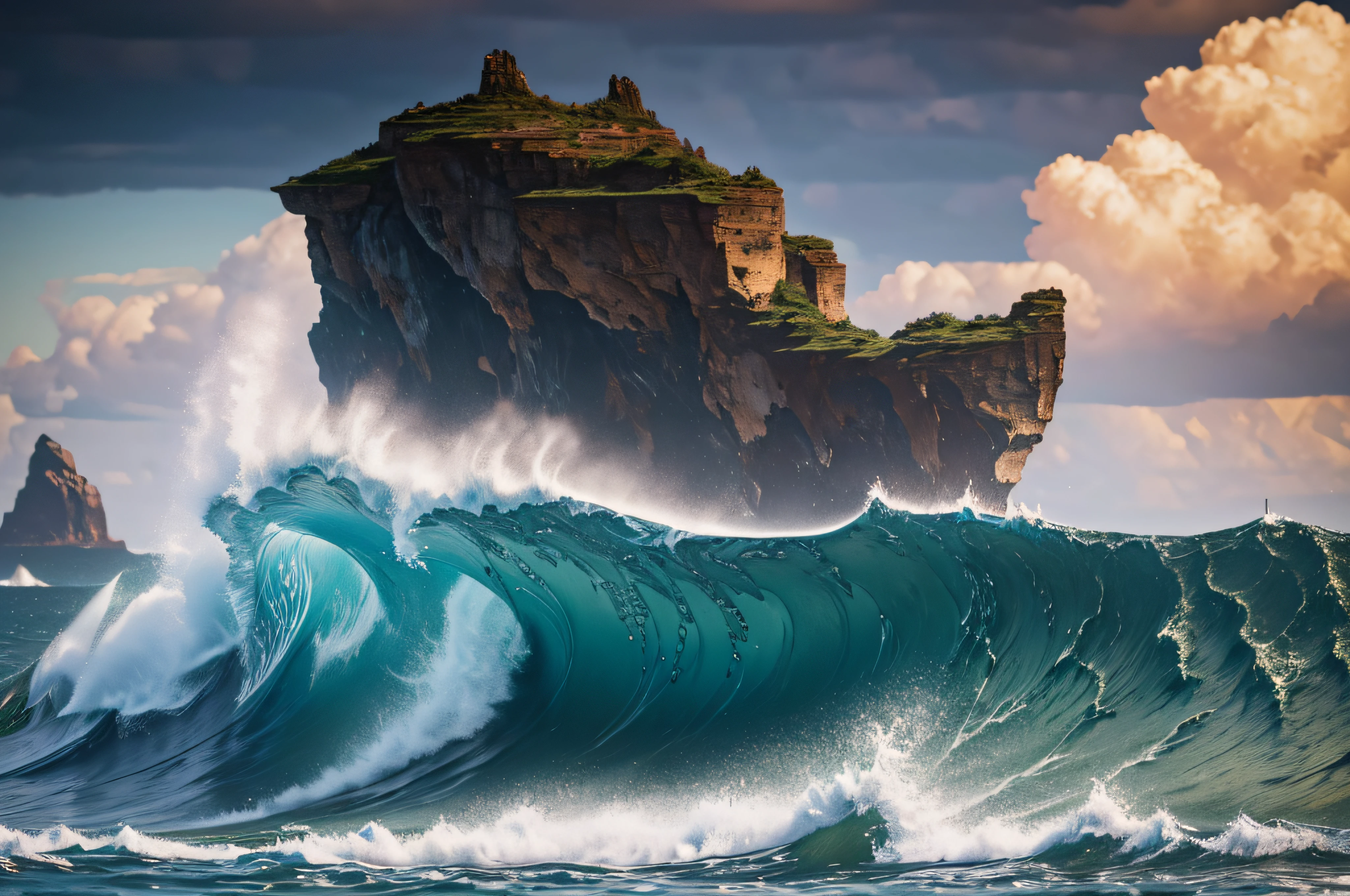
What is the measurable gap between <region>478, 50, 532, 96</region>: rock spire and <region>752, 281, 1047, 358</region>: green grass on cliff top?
588 inches

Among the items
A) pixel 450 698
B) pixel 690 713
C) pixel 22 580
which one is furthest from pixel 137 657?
pixel 22 580

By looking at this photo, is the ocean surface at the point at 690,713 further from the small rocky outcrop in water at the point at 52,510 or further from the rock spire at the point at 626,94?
the small rocky outcrop in water at the point at 52,510

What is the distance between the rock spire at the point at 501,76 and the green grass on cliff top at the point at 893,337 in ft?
49.0

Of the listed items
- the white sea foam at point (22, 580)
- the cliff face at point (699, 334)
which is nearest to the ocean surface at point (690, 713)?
the cliff face at point (699, 334)

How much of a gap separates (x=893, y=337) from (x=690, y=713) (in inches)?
1289

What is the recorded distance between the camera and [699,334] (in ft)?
133

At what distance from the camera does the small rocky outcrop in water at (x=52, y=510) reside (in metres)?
120

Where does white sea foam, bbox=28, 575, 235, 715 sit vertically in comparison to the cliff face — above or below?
below

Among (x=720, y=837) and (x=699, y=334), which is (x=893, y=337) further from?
(x=720, y=837)

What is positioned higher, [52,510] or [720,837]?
[52,510]

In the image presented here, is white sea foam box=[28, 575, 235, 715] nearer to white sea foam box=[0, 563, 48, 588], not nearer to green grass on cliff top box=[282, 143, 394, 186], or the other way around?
green grass on cliff top box=[282, 143, 394, 186]

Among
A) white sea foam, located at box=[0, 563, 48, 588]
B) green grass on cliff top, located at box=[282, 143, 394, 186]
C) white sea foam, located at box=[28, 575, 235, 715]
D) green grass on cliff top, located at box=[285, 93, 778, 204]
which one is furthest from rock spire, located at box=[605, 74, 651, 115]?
white sea foam, located at box=[0, 563, 48, 588]

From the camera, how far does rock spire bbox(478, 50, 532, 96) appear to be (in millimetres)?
47750

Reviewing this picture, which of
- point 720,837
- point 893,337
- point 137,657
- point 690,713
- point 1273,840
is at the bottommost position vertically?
point 1273,840
